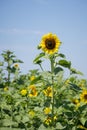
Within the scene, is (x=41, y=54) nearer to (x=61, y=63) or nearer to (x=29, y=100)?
(x=61, y=63)

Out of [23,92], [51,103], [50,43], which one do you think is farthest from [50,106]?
[23,92]

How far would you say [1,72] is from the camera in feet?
21.1

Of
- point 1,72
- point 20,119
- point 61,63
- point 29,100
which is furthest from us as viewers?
point 1,72

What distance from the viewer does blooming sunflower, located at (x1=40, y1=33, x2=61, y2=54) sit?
11.2 feet

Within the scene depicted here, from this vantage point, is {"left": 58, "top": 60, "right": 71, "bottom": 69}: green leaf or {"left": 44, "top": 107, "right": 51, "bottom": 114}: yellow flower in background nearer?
{"left": 58, "top": 60, "right": 71, "bottom": 69}: green leaf

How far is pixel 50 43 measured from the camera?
11.8 feet

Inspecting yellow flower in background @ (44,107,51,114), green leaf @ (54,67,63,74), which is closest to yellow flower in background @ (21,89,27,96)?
yellow flower in background @ (44,107,51,114)

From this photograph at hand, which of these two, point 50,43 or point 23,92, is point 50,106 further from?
point 23,92

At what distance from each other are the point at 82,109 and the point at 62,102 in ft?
1.46

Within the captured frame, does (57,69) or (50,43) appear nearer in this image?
(57,69)

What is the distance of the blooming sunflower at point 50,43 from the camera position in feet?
11.2

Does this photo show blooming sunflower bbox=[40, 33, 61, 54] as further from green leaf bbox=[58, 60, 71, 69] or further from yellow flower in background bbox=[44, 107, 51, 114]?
yellow flower in background bbox=[44, 107, 51, 114]

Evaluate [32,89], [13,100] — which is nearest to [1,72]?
[32,89]

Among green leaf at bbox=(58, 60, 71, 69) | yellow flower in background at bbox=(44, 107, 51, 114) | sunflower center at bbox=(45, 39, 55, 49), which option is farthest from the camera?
sunflower center at bbox=(45, 39, 55, 49)
